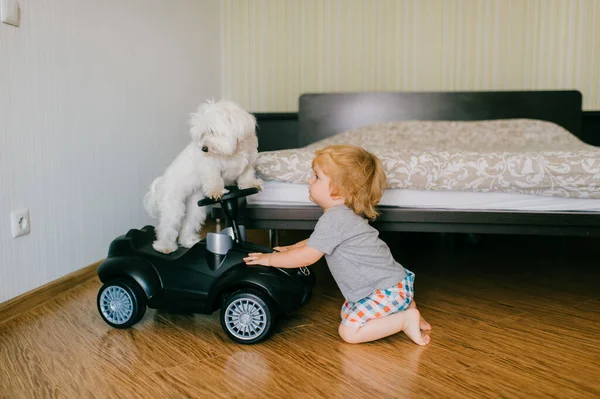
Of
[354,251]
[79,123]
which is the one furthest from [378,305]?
[79,123]

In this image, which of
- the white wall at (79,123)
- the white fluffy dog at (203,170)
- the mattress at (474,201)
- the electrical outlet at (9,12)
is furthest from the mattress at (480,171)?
the electrical outlet at (9,12)

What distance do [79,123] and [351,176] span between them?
1264mm

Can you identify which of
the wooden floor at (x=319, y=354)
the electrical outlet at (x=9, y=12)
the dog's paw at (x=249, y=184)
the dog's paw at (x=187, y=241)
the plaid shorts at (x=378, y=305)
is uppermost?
the electrical outlet at (x=9, y=12)

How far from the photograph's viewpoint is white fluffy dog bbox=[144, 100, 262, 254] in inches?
68.0

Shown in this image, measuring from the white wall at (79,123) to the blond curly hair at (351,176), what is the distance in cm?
108

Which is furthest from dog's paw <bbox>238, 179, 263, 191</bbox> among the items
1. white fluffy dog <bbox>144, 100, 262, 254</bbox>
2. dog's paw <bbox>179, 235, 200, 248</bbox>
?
dog's paw <bbox>179, 235, 200, 248</bbox>

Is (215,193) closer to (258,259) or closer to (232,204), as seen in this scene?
(232,204)

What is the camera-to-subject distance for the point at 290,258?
5.31ft

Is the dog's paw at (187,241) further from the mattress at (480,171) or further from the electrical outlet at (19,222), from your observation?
the electrical outlet at (19,222)

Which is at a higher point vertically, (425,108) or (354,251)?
(425,108)

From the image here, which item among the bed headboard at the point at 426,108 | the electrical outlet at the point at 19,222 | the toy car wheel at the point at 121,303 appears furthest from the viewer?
the bed headboard at the point at 426,108

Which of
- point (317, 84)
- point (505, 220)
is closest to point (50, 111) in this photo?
point (505, 220)

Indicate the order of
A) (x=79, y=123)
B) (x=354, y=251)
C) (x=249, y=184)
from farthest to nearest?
1. (x=79, y=123)
2. (x=249, y=184)
3. (x=354, y=251)

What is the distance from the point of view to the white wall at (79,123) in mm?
1875
